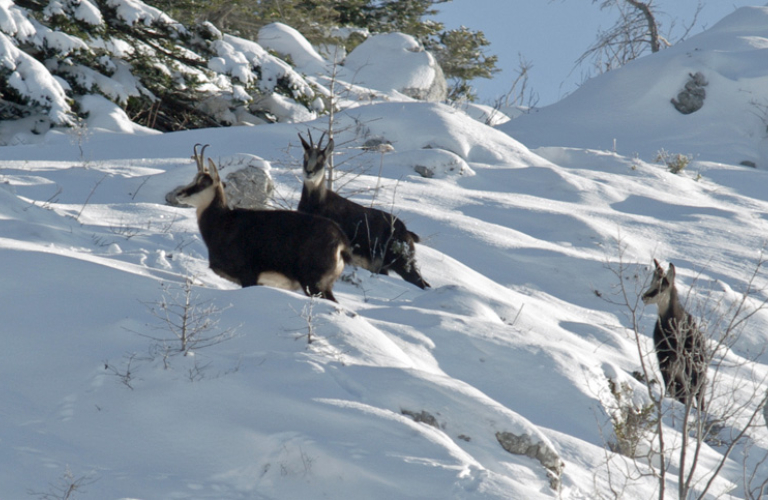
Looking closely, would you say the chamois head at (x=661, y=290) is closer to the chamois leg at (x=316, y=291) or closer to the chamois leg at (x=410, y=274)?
the chamois leg at (x=410, y=274)

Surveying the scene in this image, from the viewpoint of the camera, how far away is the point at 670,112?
19.5m

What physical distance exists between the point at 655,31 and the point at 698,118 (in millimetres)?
11325

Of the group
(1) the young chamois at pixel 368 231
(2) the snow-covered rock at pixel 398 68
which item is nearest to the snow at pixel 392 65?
(2) the snow-covered rock at pixel 398 68

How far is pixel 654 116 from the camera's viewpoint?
63.6ft

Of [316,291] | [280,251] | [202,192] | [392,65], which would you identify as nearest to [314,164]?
[202,192]

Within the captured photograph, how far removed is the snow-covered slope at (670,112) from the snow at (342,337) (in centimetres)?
417

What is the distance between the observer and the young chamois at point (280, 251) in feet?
21.9

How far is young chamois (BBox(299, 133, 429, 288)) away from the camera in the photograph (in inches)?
349

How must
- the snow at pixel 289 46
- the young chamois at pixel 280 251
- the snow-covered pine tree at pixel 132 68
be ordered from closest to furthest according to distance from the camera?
the young chamois at pixel 280 251 < the snow-covered pine tree at pixel 132 68 < the snow at pixel 289 46

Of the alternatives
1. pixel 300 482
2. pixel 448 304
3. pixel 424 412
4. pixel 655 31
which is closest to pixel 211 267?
pixel 448 304

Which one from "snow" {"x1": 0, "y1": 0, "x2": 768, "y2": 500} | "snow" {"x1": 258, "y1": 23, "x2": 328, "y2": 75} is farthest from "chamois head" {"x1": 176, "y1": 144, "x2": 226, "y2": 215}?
"snow" {"x1": 258, "y1": 23, "x2": 328, "y2": 75}

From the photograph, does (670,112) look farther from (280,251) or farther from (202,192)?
(280,251)

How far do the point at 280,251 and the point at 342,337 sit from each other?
1661 mm

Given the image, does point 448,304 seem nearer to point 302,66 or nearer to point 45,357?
point 45,357
